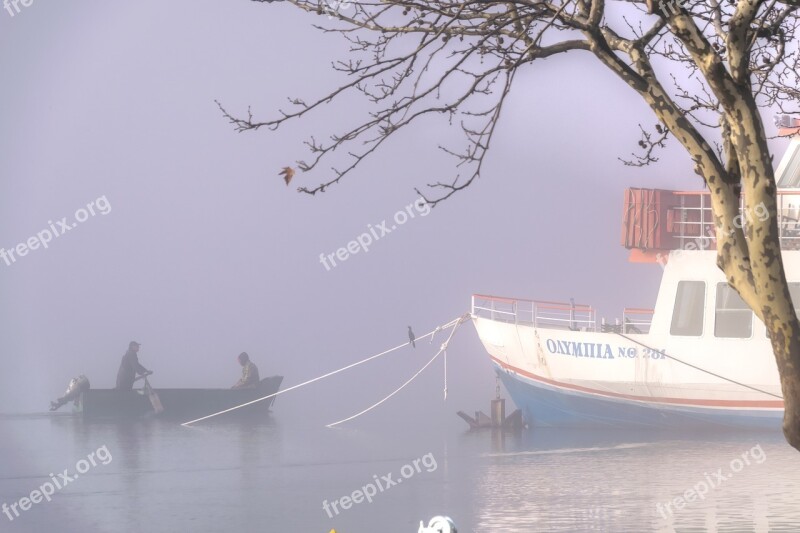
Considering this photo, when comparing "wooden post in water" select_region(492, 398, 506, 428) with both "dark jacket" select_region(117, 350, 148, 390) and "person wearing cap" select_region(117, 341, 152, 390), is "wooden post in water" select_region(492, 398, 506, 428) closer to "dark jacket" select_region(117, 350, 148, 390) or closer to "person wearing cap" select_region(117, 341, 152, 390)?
"person wearing cap" select_region(117, 341, 152, 390)

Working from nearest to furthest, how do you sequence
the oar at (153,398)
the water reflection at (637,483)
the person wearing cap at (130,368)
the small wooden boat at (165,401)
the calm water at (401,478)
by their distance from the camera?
the water reflection at (637,483)
the calm water at (401,478)
the oar at (153,398)
the person wearing cap at (130,368)
the small wooden boat at (165,401)

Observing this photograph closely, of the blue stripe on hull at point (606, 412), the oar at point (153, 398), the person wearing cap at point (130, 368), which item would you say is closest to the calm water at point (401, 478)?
the blue stripe on hull at point (606, 412)

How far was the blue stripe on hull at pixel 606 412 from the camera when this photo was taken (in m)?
30.8

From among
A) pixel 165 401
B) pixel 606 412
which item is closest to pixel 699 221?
pixel 606 412

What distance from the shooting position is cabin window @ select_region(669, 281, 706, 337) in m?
29.5

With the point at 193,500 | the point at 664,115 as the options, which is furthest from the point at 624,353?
the point at 664,115

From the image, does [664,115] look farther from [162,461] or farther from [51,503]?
[162,461]

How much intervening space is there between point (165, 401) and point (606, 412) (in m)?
13.5

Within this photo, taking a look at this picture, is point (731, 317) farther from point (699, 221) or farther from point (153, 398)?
point (153, 398)

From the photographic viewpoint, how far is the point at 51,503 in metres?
21.4

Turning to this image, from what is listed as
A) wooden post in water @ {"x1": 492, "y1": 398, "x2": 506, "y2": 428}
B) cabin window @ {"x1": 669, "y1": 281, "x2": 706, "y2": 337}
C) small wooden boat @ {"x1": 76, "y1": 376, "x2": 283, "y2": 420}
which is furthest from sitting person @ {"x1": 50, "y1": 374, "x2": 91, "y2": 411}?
cabin window @ {"x1": 669, "y1": 281, "x2": 706, "y2": 337}

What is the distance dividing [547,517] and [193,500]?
6.56m

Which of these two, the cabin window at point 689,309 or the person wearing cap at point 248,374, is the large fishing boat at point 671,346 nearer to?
the cabin window at point 689,309

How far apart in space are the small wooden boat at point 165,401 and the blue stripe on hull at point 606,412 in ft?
29.0
